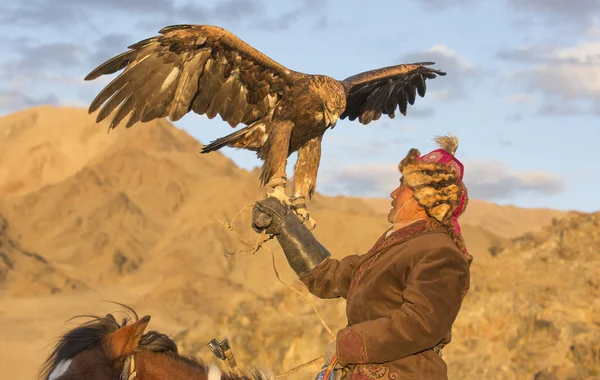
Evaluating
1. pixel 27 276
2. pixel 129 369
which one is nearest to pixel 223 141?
pixel 129 369

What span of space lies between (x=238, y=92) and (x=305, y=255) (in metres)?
2.59

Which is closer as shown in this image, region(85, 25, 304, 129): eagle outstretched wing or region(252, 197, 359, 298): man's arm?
region(252, 197, 359, 298): man's arm

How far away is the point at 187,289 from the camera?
25.8 meters

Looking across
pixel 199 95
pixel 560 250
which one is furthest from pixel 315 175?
pixel 560 250

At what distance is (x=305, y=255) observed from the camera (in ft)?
11.8

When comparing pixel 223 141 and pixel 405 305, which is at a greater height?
pixel 223 141

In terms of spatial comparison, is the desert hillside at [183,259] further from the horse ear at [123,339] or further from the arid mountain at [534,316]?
the horse ear at [123,339]

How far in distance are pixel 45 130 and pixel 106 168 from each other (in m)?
11.2

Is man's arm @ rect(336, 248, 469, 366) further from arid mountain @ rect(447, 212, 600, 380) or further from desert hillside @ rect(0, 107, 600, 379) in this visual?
arid mountain @ rect(447, 212, 600, 380)

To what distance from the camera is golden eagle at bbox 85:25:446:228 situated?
203 inches

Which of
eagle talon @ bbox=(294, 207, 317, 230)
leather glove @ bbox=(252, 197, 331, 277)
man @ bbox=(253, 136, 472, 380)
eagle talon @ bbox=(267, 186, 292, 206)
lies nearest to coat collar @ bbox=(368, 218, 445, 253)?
man @ bbox=(253, 136, 472, 380)

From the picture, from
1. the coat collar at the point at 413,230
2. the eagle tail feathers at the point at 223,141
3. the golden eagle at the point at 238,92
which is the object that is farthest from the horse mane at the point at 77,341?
the eagle tail feathers at the point at 223,141

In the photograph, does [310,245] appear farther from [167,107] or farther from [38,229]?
[38,229]

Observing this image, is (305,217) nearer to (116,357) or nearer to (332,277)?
(332,277)
